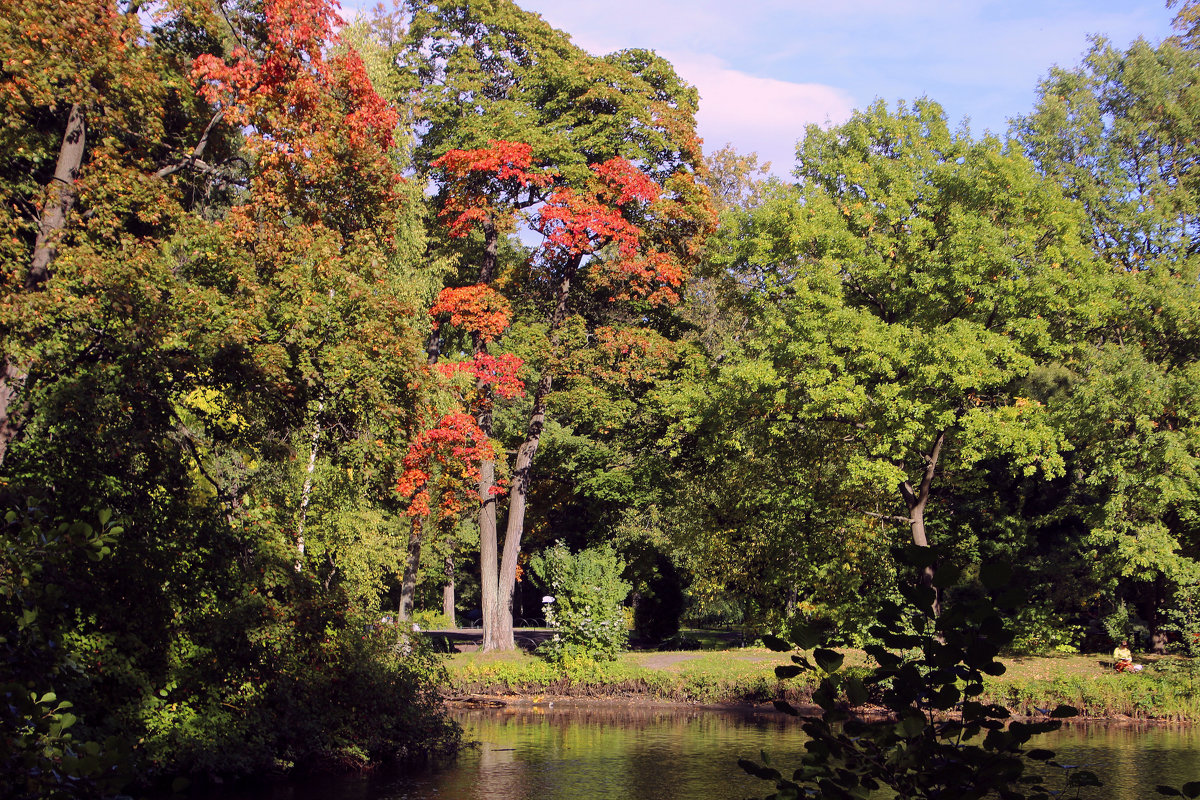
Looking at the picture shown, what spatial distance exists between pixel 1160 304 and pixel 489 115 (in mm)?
18786

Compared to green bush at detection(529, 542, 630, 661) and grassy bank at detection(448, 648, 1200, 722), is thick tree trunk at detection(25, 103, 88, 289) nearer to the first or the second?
grassy bank at detection(448, 648, 1200, 722)

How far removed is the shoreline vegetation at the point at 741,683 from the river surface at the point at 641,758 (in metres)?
0.66

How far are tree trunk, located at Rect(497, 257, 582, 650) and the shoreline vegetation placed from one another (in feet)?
6.00

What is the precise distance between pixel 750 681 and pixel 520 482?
9.35m

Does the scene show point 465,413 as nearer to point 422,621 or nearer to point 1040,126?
point 422,621

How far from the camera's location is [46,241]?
14.0 meters

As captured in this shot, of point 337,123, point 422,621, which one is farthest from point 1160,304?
point 422,621

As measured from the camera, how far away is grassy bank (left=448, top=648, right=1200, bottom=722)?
20984 millimetres

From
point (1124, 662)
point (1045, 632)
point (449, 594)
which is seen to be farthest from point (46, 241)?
point (449, 594)

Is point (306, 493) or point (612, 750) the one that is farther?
point (306, 493)

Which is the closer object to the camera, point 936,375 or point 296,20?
point 296,20

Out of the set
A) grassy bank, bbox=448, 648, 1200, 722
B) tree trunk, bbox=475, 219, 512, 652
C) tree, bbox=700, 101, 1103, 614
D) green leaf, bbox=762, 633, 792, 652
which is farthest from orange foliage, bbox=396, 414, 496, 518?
green leaf, bbox=762, 633, 792, 652

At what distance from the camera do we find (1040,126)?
30.7 meters

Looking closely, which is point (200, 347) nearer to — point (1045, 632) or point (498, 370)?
point (498, 370)
